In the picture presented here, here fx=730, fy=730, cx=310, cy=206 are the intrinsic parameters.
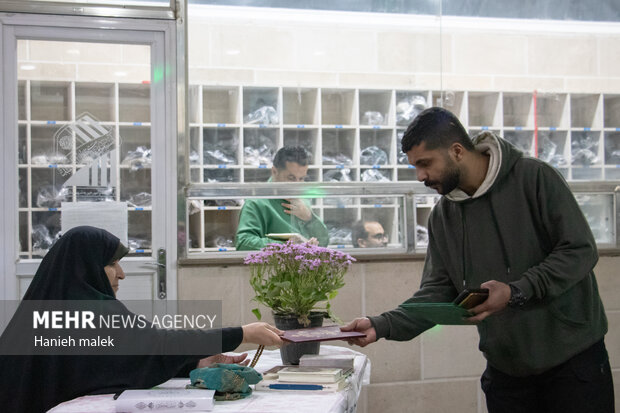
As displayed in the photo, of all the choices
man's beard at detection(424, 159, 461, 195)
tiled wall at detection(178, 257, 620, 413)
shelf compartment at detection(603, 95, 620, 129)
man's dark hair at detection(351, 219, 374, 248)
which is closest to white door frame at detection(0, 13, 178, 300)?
tiled wall at detection(178, 257, 620, 413)

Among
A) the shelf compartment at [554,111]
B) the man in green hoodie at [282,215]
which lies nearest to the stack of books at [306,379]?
the man in green hoodie at [282,215]

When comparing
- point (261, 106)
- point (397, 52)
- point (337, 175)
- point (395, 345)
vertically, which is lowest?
point (395, 345)

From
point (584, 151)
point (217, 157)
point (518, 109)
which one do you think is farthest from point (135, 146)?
point (584, 151)

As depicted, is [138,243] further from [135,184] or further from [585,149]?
[585,149]

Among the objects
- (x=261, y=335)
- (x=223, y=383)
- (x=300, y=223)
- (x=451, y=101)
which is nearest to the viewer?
(x=223, y=383)

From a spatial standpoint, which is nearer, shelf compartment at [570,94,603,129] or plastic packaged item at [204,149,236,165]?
plastic packaged item at [204,149,236,165]

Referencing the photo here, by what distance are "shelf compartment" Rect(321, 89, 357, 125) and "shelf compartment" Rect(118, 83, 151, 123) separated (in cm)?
90

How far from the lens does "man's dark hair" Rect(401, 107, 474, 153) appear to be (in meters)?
2.38

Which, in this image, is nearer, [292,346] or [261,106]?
[292,346]

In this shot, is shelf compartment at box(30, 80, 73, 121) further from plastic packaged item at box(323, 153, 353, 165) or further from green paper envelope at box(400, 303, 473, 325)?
green paper envelope at box(400, 303, 473, 325)

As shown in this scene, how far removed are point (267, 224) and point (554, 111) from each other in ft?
5.80

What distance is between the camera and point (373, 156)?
3883 mm

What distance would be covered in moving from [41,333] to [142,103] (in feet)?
5.73

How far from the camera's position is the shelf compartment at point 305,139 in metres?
3.80
